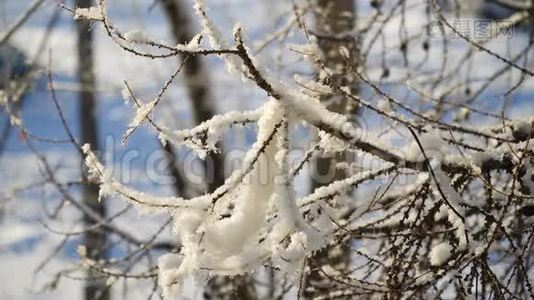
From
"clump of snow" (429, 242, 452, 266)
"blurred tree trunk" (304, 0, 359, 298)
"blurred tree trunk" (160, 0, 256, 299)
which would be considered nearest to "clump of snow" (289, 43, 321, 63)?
"clump of snow" (429, 242, 452, 266)

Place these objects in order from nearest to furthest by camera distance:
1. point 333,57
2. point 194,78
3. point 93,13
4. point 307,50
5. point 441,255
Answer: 1. point 93,13
2. point 307,50
3. point 441,255
4. point 333,57
5. point 194,78

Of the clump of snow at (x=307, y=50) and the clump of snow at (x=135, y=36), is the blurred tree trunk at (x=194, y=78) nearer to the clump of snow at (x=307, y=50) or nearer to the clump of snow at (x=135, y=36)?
the clump of snow at (x=307, y=50)

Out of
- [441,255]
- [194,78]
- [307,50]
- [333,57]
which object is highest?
[194,78]

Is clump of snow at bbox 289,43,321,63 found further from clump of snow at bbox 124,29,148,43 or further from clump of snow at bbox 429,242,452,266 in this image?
clump of snow at bbox 429,242,452,266

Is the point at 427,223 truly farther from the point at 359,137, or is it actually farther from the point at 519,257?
the point at 359,137

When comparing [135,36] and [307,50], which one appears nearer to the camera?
[135,36]

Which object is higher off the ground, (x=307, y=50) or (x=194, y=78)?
(x=194, y=78)

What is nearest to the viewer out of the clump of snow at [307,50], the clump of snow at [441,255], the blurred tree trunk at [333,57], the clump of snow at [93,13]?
the clump of snow at [93,13]

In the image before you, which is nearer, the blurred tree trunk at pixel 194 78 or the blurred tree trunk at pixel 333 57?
the blurred tree trunk at pixel 333 57

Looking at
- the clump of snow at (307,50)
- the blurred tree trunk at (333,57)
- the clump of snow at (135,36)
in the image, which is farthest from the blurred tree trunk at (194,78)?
the clump of snow at (135,36)

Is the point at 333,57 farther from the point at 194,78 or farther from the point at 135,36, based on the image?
the point at 194,78

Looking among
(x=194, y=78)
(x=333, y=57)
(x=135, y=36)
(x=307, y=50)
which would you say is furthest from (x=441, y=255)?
(x=194, y=78)

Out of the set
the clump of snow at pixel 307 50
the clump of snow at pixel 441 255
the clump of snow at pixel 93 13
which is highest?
the clump of snow at pixel 307 50

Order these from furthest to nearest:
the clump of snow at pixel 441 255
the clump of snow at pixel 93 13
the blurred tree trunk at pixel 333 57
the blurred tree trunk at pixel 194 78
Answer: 1. the blurred tree trunk at pixel 194 78
2. the blurred tree trunk at pixel 333 57
3. the clump of snow at pixel 441 255
4. the clump of snow at pixel 93 13
